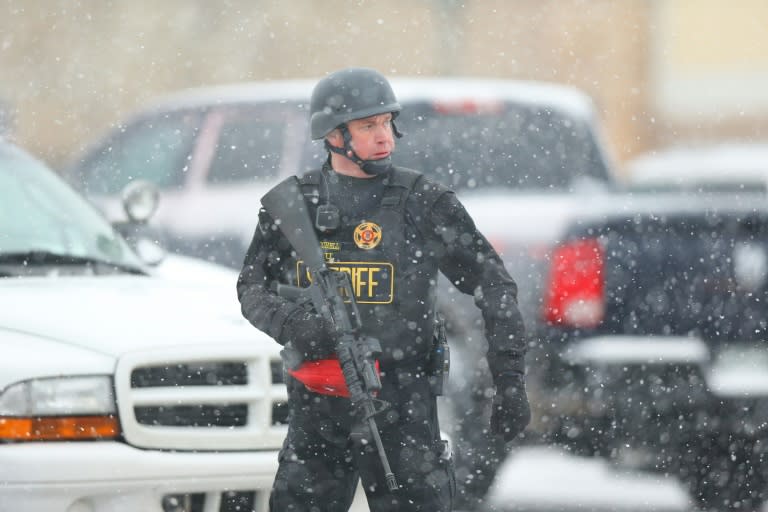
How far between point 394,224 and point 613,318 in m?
1.99

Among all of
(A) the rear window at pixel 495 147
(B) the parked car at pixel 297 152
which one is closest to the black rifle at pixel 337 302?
(B) the parked car at pixel 297 152

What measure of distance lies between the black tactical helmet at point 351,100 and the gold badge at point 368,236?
0.29 m

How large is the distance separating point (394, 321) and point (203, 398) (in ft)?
2.73

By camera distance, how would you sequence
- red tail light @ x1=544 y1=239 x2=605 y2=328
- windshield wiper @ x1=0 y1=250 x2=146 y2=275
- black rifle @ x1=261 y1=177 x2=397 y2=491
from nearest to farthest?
black rifle @ x1=261 y1=177 x2=397 y2=491
windshield wiper @ x1=0 y1=250 x2=146 y2=275
red tail light @ x1=544 y1=239 x2=605 y2=328

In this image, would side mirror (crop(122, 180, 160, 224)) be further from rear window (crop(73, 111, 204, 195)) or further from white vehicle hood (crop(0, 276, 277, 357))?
rear window (crop(73, 111, 204, 195))

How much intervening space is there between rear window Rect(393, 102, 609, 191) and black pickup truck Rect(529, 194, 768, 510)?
1636mm

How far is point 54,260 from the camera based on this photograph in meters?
5.79

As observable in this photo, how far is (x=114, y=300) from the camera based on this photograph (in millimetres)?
5391

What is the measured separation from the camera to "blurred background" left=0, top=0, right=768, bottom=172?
23.3 m

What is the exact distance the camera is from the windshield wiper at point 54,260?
5.70m

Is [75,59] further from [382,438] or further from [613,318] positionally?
[382,438]

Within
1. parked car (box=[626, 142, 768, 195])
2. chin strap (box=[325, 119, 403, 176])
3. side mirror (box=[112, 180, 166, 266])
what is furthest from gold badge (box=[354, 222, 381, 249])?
parked car (box=[626, 142, 768, 195])

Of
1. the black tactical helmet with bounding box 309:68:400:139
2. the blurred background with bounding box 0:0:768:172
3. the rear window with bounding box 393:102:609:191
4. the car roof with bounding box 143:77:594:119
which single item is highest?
the blurred background with bounding box 0:0:768:172

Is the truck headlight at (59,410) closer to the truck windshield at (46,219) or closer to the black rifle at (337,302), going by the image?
the black rifle at (337,302)
